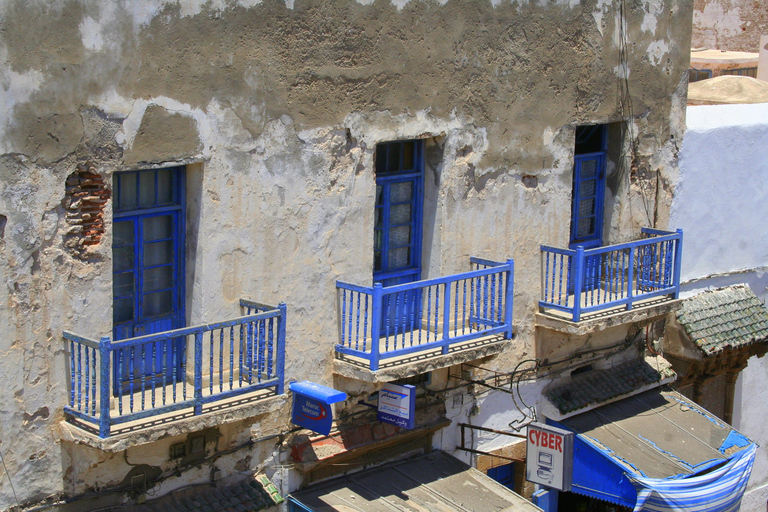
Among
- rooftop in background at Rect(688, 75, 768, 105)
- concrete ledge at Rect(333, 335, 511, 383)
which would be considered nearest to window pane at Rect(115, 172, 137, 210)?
concrete ledge at Rect(333, 335, 511, 383)

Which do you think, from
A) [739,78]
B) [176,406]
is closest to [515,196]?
[176,406]

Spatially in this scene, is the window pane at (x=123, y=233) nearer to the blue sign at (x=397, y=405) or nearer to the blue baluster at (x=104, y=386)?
the blue baluster at (x=104, y=386)

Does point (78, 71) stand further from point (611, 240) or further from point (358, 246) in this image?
point (611, 240)

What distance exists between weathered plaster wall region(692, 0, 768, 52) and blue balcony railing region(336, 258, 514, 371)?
15.2 m

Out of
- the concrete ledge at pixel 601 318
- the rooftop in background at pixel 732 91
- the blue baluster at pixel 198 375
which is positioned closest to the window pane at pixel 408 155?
the concrete ledge at pixel 601 318

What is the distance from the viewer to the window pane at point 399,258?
1170cm

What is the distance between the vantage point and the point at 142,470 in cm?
966

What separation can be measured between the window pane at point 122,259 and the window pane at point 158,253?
16cm

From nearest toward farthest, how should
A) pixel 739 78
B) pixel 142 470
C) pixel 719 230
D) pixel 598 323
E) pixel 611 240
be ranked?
pixel 142 470 → pixel 598 323 → pixel 611 240 → pixel 719 230 → pixel 739 78

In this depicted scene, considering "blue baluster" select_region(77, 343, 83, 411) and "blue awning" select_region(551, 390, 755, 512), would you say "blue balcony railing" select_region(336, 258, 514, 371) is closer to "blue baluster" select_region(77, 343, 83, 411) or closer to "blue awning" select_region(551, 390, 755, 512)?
"blue awning" select_region(551, 390, 755, 512)

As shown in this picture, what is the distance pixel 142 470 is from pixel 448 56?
5.05 m

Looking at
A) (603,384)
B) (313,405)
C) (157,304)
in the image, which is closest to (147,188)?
(157,304)

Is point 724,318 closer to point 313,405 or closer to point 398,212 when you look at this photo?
point 398,212

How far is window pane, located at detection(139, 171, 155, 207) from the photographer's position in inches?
375
